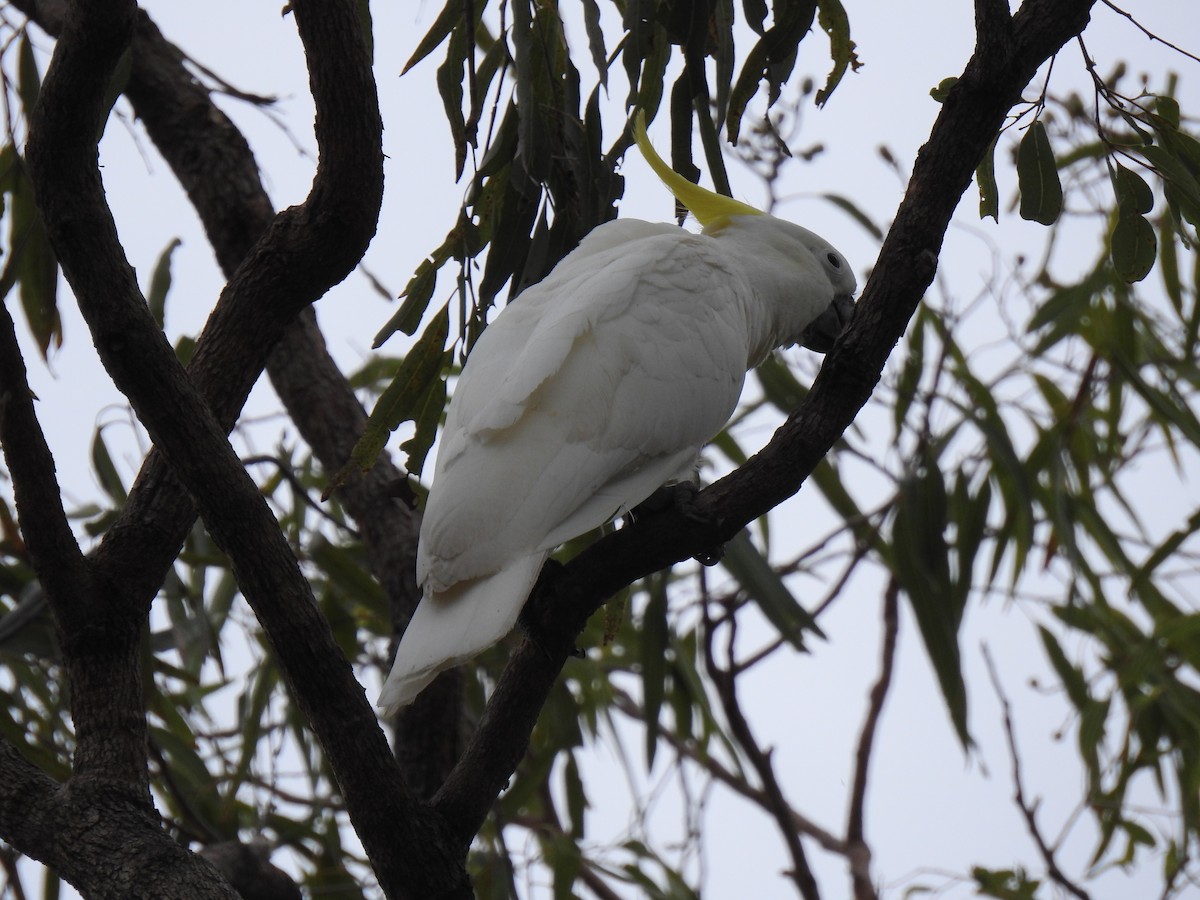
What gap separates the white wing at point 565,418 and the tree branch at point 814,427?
91 mm

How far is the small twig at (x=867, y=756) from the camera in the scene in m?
2.91

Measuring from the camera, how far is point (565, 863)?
2.47 m

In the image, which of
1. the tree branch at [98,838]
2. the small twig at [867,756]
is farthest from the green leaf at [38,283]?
the small twig at [867,756]

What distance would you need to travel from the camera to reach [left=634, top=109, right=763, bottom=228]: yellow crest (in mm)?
2113

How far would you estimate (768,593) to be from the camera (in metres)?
2.19

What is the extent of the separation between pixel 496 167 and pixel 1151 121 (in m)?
0.82

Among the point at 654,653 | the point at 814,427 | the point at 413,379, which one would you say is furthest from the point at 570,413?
the point at 654,653

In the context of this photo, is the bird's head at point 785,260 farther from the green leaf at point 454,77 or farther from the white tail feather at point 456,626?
the white tail feather at point 456,626

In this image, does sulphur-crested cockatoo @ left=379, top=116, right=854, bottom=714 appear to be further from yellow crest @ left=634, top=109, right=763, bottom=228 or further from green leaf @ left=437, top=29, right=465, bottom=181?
green leaf @ left=437, top=29, right=465, bottom=181

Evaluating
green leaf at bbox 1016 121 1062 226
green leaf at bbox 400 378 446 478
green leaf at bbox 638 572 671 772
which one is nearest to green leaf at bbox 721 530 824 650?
green leaf at bbox 638 572 671 772

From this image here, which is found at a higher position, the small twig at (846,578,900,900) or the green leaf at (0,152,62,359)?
the green leaf at (0,152,62,359)

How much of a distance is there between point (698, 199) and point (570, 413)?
680mm

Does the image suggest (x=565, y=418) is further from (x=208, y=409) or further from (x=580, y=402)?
(x=208, y=409)

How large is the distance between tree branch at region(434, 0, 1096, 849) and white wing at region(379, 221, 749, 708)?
3.6 inches
